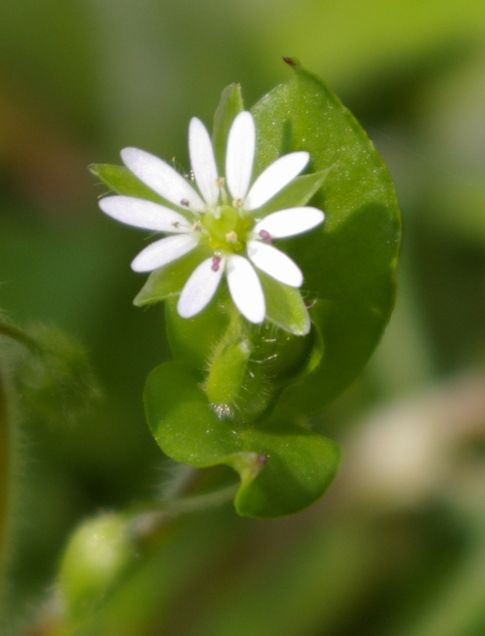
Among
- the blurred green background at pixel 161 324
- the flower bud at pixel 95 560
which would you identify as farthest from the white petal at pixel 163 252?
the blurred green background at pixel 161 324

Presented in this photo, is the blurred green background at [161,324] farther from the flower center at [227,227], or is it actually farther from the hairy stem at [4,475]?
the flower center at [227,227]

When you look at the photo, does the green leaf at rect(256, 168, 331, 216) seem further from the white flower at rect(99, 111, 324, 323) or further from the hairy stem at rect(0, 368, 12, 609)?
the hairy stem at rect(0, 368, 12, 609)

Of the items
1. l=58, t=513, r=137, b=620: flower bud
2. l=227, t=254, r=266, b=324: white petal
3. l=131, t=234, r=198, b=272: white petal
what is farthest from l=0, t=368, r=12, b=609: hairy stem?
l=227, t=254, r=266, b=324: white petal

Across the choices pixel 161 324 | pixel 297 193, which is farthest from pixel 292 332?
pixel 161 324

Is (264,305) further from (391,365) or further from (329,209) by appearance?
(391,365)

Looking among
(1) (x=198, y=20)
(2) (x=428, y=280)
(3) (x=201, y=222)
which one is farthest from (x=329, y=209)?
(1) (x=198, y=20)
